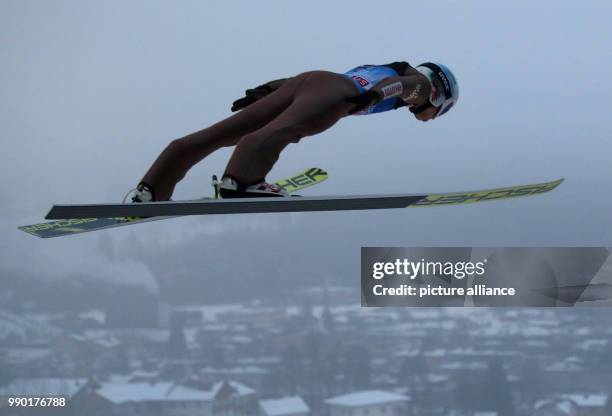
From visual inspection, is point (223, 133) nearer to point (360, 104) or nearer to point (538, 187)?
point (360, 104)

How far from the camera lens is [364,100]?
530cm

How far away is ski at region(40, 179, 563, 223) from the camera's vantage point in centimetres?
473

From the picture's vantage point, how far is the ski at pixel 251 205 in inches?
186

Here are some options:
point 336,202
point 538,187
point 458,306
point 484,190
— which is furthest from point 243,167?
point 458,306

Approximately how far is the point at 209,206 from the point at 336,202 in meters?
0.68

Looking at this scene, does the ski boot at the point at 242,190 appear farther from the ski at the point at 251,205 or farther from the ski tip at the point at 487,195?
the ski tip at the point at 487,195

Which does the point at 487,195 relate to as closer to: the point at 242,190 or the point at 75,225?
the point at 242,190

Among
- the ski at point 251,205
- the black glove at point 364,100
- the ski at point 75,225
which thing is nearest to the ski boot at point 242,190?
the ski at point 251,205

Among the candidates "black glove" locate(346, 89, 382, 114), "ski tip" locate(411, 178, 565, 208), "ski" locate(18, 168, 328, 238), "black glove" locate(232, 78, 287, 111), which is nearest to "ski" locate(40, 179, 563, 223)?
"ski tip" locate(411, 178, 565, 208)

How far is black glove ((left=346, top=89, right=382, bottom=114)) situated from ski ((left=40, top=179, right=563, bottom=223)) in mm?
623

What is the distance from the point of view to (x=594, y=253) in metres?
8.30

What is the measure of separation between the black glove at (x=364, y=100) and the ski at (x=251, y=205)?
0.62 meters

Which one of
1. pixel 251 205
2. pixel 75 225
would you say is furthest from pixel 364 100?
pixel 75 225

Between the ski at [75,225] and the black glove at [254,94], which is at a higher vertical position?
the black glove at [254,94]
